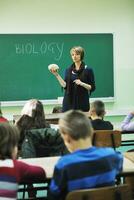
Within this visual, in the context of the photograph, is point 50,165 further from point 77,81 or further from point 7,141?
point 77,81

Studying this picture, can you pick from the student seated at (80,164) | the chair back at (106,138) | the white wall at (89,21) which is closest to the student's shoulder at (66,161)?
the student seated at (80,164)

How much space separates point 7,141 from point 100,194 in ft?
1.99

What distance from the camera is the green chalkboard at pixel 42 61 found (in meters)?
6.31

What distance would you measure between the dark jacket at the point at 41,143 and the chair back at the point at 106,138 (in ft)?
1.62

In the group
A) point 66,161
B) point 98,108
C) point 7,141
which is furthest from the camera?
point 98,108

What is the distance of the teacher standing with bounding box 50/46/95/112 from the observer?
→ 477cm

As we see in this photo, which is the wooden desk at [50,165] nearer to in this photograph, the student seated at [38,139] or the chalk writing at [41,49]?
the student seated at [38,139]

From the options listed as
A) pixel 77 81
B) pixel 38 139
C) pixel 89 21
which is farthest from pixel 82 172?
pixel 89 21

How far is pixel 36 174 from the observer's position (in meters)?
2.15

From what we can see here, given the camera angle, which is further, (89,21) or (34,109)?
(89,21)

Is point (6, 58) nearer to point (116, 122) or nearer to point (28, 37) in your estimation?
point (28, 37)

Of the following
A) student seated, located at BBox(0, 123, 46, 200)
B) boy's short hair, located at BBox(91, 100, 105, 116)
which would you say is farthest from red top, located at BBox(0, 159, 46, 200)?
boy's short hair, located at BBox(91, 100, 105, 116)

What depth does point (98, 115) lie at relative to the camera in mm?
3920

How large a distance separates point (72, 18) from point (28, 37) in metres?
0.87
